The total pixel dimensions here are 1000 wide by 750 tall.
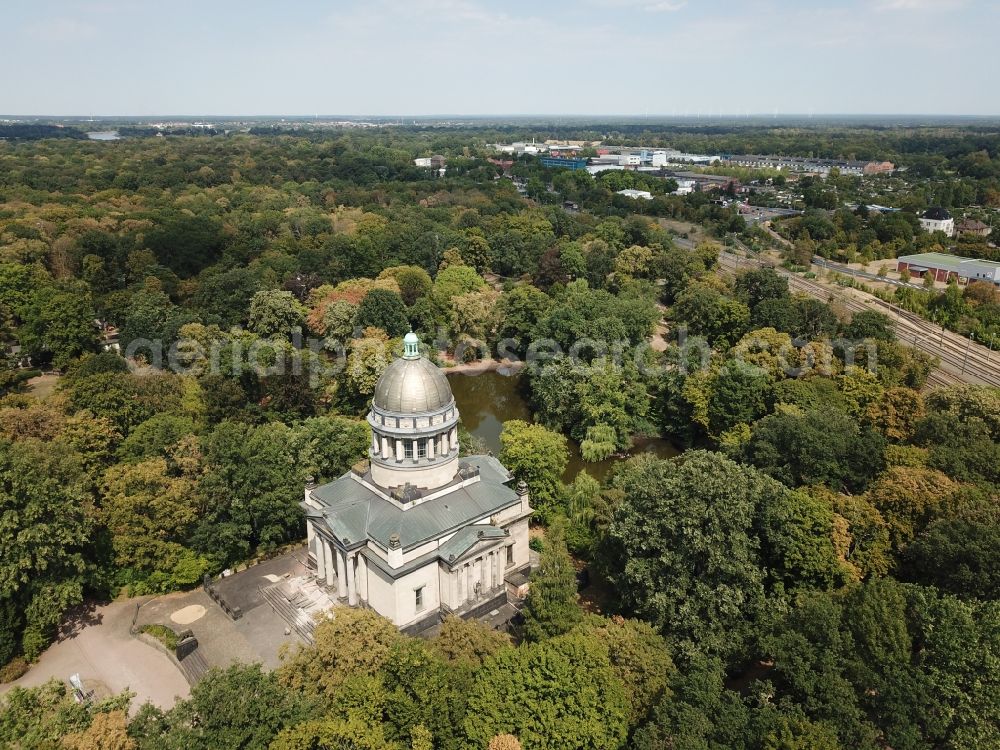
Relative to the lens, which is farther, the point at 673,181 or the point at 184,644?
the point at 673,181

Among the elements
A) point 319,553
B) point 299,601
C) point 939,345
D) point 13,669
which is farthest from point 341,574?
point 939,345

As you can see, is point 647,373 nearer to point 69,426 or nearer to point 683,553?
point 683,553

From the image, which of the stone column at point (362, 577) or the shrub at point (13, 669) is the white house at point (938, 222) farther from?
the shrub at point (13, 669)

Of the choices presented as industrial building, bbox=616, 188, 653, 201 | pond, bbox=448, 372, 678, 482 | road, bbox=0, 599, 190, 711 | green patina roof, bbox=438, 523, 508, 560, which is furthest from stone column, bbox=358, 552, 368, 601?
industrial building, bbox=616, 188, 653, 201

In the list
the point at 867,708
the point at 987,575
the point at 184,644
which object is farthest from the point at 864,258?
the point at 184,644

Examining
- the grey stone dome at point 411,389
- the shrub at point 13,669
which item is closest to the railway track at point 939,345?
the grey stone dome at point 411,389

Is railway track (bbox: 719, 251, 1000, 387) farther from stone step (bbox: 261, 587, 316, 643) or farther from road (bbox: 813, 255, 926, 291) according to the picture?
stone step (bbox: 261, 587, 316, 643)
